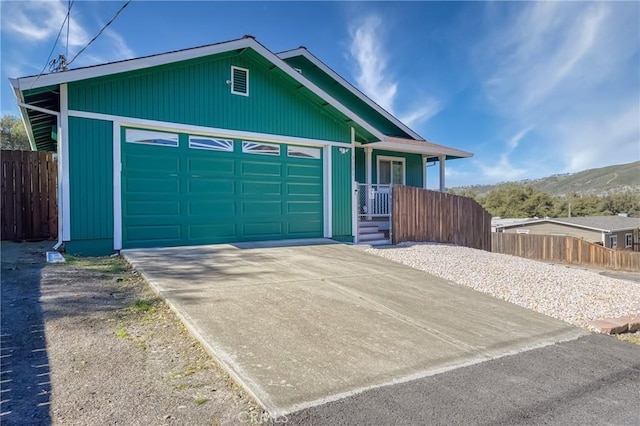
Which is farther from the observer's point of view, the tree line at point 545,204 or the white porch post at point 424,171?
the tree line at point 545,204

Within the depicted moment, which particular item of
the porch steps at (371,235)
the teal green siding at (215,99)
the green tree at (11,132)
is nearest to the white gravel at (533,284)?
the porch steps at (371,235)

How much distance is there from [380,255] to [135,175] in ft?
18.1

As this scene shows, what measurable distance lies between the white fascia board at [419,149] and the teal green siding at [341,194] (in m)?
2.37

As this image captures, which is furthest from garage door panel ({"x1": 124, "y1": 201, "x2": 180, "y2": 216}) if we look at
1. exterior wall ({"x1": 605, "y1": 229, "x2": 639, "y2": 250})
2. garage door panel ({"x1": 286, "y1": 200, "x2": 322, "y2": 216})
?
exterior wall ({"x1": 605, "y1": 229, "x2": 639, "y2": 250})

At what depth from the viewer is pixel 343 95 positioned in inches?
555

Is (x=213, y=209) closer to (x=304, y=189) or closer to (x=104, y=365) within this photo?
(x=304, y=189)

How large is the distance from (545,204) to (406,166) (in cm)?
4769

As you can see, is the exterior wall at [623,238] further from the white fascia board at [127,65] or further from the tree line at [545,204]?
the white fascia board at [127,65]

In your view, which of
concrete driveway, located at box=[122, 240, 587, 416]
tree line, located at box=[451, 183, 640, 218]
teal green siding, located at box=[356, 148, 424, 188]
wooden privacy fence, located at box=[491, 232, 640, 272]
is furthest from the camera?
tree line, located at box=[451, 183, 640, 218]

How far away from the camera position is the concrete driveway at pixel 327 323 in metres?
2.90

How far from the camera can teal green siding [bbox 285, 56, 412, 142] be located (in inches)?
524

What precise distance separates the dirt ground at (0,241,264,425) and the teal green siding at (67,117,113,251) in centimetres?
234

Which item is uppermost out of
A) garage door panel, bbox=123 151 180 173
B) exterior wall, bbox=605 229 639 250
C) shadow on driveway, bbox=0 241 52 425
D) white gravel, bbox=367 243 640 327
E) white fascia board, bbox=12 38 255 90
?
white fascia board, bbox=12 38 255 90

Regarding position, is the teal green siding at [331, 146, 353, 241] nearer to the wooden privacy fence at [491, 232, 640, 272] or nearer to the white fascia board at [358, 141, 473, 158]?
the white fascia board at [358, 141, 473, 158]
